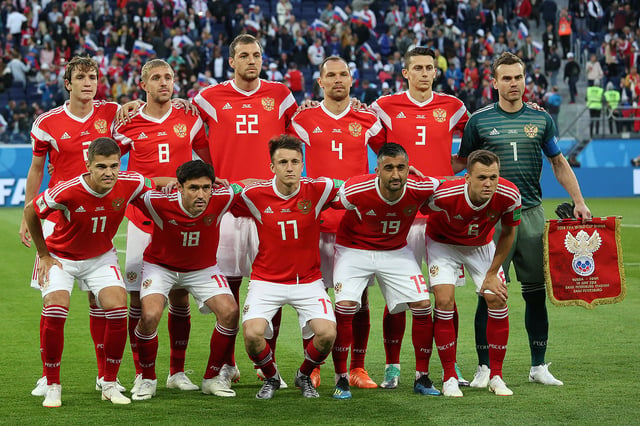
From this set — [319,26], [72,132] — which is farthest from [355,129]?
[319,26]

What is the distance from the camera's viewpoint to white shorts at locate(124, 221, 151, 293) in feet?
23.3

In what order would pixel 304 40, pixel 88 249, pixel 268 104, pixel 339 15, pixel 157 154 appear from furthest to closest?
pixel 339 15 < pixel 304 40 < pixel 268 104 < pixel 157 154 < pixel 88 249

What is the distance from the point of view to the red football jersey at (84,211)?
652cm

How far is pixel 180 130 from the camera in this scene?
7312 millimetres

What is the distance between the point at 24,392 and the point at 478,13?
24051 mm

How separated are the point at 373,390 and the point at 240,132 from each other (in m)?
2.21

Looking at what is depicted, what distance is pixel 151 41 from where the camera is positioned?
2559 centimetres

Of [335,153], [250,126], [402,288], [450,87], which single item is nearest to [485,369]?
[402,288]

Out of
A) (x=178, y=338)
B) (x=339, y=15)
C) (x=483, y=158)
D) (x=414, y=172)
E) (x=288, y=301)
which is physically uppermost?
(x=339, y=15)

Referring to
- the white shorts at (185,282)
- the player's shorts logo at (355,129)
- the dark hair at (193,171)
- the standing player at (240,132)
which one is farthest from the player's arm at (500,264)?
the dark hair at (193,171)

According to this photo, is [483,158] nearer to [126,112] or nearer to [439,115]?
[439,115]

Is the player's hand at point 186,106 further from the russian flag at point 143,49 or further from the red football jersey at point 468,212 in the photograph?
the russian flag at point 143,49

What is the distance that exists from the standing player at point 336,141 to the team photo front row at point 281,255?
0.28 metres

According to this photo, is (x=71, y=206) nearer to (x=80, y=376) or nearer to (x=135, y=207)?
(x=135, y=207)
